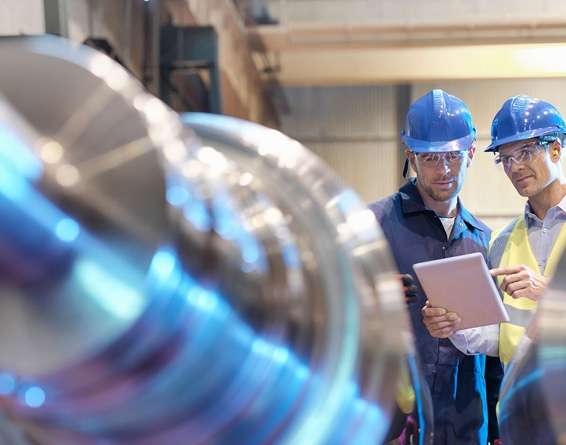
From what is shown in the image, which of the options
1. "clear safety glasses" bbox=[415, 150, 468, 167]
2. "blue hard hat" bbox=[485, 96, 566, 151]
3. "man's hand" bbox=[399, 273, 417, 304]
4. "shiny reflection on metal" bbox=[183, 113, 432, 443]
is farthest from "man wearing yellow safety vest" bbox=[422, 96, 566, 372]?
"shiny reflection on metal" bbox=[183, 113, 432, 443]

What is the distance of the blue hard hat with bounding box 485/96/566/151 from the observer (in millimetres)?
2631

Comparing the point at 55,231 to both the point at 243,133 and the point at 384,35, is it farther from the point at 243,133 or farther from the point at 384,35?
the point at 384,35

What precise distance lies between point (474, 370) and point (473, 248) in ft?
1.23

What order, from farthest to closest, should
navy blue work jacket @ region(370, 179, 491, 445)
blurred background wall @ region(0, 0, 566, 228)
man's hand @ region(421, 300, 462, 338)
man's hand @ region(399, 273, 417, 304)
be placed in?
1. blurred background wall @ region(0, 0, 566, 228)
2. navy blue work jacket @ region(370, 179, 491, 445)
3. man's hand @ region(421, 300, 462, 338)
4. man's hand @ region(399, 273, 417, 304)

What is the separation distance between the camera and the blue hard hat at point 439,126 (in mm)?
2707

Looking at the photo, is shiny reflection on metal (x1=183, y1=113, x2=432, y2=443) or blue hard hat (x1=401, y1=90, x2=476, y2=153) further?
blue hard hat (x1=401, y1=90, x2=476, y2=153)

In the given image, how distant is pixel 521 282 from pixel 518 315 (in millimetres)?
152

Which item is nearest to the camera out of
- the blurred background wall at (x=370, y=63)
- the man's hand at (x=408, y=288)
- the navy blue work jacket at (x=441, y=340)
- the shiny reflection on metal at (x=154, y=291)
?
the shiny reflection on metal at (x=154, y=291)

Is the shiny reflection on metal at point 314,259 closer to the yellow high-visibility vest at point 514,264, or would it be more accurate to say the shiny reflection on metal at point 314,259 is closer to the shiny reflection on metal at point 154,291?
the shiny reflection on metal at point 154,291

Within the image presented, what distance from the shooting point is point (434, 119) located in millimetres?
2719

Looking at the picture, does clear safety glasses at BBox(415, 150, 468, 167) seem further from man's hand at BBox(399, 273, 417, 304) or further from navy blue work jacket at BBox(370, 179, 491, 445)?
man's hand at BBox(399, 273, 417, 304)

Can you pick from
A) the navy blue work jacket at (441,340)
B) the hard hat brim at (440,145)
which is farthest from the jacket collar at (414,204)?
the hard hat brim at (440,145)

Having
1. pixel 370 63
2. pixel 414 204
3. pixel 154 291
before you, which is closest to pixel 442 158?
pixel 414 204

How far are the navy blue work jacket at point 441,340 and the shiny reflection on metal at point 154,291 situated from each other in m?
1.76
